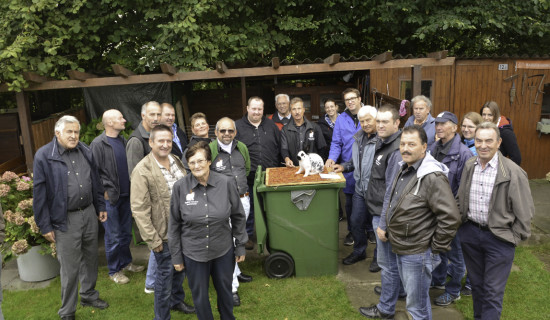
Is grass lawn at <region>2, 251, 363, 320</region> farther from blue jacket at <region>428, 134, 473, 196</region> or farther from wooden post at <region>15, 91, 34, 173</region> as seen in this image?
wooden post at <region>15, 91, 34, 173</region>

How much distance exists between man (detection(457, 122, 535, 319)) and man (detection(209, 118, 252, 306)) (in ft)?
7.52

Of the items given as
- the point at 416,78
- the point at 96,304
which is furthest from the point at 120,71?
the point at 416,78

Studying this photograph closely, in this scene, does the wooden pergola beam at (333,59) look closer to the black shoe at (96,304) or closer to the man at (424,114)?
the man at (424,114)

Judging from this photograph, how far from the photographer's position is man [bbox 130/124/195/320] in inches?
132

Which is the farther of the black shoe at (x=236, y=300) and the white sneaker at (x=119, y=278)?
the white sneaker at (x=119, y=278)

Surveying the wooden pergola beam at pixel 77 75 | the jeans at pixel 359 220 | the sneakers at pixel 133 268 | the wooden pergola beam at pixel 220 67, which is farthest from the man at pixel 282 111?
the wooden pergola beam at pixel 77 75

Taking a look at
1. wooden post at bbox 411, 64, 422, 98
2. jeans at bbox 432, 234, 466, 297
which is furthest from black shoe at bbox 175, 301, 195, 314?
wooden post at bbox 411, 64, 422, 98

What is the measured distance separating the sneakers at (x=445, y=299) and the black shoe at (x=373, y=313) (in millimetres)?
599

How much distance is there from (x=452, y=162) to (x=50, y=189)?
12.7ft

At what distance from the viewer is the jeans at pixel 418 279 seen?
10.1 ft

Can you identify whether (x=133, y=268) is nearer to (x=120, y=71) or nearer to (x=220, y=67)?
(x=120, y=71)

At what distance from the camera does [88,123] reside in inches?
342

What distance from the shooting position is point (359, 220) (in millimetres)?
4715

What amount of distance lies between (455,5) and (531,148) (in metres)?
3.72
